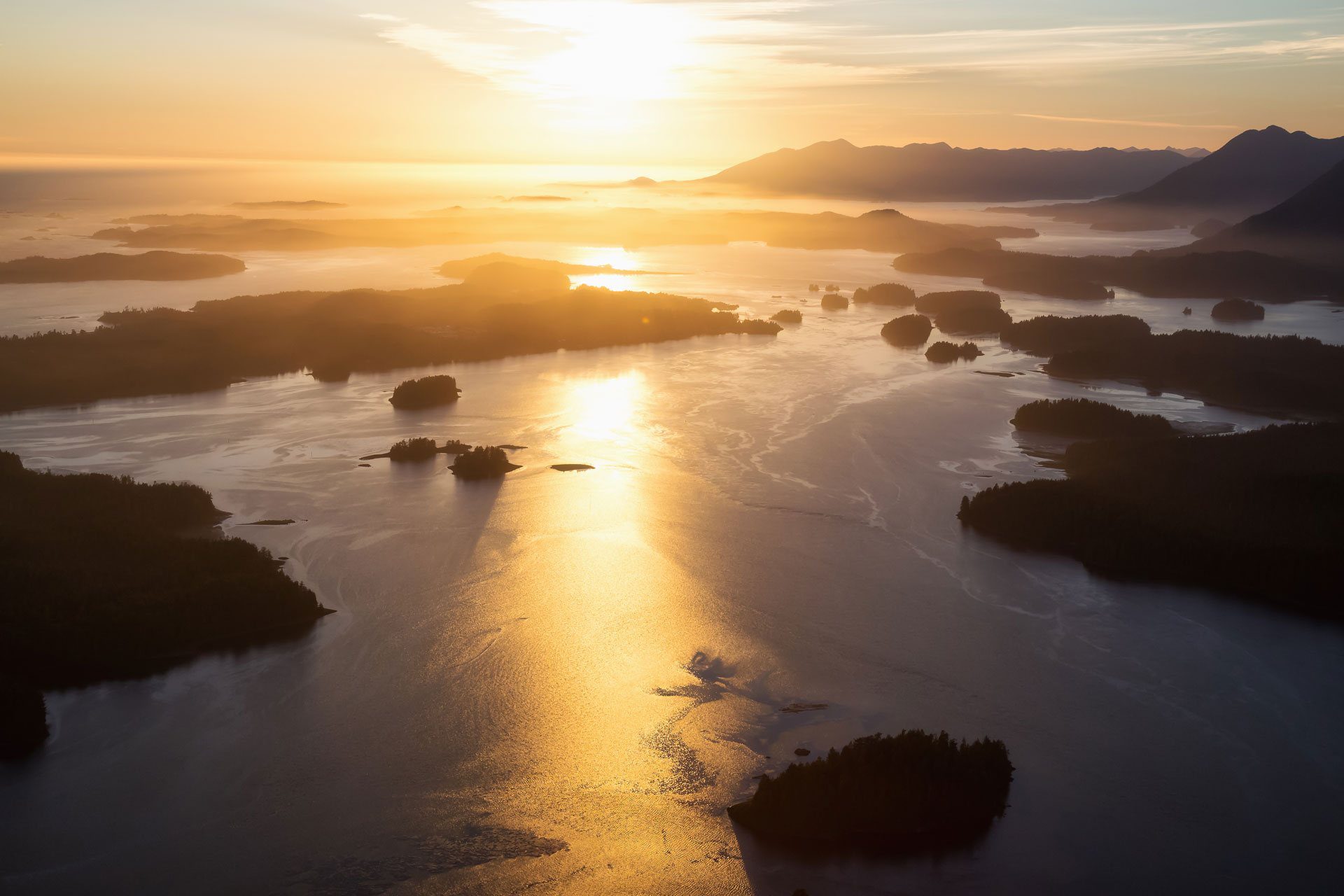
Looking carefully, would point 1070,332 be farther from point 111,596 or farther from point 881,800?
point 111,596

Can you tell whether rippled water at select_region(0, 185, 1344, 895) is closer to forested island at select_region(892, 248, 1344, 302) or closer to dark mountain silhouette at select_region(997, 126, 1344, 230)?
forested island at select_region(892, 248, 1344, 302)

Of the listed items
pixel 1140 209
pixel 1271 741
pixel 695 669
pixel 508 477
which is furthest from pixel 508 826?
pixel 1140 209

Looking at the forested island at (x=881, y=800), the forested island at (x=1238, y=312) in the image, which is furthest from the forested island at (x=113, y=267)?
the forested island at (x=881, y=800)

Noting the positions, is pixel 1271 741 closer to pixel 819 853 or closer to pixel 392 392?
pixel 819 853

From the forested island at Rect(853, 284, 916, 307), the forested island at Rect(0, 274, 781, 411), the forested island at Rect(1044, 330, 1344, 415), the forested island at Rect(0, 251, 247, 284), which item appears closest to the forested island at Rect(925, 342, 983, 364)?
the forested island at Rect(1044, 330, 1344, 415)

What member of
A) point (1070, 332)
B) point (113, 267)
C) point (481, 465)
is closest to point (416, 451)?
point (481, 465)
